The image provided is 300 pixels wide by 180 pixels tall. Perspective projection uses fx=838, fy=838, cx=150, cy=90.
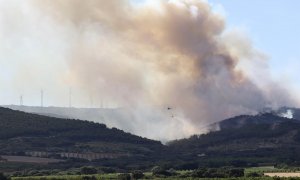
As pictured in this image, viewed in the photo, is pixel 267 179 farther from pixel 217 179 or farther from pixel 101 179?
pixel 101 179

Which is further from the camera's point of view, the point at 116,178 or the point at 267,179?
the point at 116,178

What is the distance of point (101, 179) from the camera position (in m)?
193

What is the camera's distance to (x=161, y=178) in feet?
645

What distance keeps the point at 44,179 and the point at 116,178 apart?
17730 millimetres

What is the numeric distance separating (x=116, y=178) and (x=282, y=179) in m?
40.3

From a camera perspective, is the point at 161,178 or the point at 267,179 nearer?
the point at 267,179

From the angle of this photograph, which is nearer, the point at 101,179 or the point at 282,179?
the point at 282,179

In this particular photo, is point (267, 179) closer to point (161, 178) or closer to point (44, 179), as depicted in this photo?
point (161, 178)

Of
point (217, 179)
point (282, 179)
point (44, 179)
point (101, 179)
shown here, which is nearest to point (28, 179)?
point (44, 179)

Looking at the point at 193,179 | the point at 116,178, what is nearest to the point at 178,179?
the point at 193,179

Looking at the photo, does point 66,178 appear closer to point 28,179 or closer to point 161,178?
point 28,179

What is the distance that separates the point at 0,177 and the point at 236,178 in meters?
53.5

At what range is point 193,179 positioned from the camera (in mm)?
190375

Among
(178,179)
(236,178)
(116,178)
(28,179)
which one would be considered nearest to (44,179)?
(28,179)
